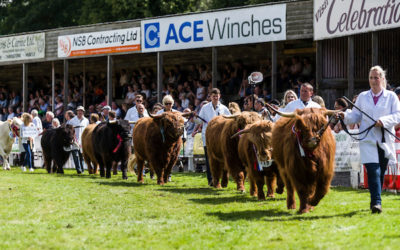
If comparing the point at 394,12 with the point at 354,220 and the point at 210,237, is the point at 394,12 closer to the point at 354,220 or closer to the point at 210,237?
the point at 354,220

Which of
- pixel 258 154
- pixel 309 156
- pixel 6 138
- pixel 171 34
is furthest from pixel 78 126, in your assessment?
pixel 309 156

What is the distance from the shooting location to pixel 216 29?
20812 mm

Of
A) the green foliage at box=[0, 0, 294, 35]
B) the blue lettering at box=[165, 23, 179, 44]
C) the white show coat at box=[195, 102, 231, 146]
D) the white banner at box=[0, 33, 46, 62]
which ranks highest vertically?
the green foliage at box=[0, 0, 294, 35]

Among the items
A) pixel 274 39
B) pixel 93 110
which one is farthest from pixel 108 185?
pixel 93 110

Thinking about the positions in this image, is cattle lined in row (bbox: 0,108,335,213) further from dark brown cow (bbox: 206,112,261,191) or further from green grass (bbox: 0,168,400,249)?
green grass (bbox: 0,168,400,249)

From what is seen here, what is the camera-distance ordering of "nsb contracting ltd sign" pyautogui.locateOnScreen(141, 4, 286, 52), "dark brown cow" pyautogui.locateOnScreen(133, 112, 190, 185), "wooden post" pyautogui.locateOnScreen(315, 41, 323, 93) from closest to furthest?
"dark brown cow" pyautogui.locateOnScreen(133, 112, 190, 185)
"wooden post" pyautogui.locateOnScreen(315, 41, 323, 93)
"nsb contracting ltd sign" pyautogui.locateOnScreen(141, 4, 286, 52)

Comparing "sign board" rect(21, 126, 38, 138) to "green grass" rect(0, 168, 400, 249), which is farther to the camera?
"sign board" rect(21, 126, 38, 138)

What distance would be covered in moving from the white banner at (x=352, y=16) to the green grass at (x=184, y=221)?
18.3ft

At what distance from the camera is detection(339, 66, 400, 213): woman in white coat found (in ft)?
28.2

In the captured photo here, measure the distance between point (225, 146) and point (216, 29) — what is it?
30.9 feet

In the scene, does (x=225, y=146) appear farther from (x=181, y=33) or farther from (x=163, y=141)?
(x=181, y=33)

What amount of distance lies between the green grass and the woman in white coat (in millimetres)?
434

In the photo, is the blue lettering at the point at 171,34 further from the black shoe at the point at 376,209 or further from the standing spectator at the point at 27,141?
the black shoe at the point at 376,209

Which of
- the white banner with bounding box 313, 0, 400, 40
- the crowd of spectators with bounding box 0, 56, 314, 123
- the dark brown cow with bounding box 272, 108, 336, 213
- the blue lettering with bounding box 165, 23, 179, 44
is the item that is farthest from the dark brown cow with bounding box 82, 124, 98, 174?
the dark brown cow with bounding box 272, 108, 336, 213
